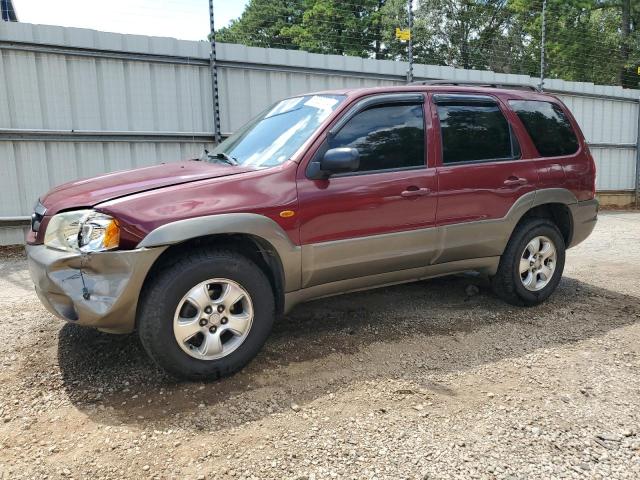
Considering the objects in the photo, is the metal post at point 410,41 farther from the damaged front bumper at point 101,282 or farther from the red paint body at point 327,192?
the damaged front bumper at point 101,282

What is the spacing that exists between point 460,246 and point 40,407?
311cm

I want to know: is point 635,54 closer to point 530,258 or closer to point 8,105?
point 530,258

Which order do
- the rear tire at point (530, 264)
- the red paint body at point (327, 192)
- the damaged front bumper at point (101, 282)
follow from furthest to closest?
1. the rear tire at point (530, 264)
2. the red paint body at point (327, 192)
3. the damaged front bumper at point (101, 282)

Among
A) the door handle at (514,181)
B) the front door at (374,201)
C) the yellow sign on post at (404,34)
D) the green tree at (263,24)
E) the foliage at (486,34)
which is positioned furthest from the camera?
the green tree at (263,24)

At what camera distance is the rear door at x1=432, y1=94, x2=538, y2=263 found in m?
4.16

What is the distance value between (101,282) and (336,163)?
1.58 meters

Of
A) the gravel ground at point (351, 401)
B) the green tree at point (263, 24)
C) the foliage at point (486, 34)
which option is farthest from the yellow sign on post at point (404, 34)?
the green tree at point (263, 24)

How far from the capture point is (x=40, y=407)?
3.01 metres

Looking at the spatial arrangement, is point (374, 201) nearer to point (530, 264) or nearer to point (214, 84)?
point (530, 264)

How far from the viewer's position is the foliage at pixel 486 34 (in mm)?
16922

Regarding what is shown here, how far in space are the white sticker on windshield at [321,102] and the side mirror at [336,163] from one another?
1.69 ft

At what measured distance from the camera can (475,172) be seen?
14.0 feet

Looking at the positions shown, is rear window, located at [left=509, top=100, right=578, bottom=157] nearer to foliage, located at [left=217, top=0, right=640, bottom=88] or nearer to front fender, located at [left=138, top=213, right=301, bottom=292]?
front fender, located at [left=138, top=213, right=301, bottom=292]

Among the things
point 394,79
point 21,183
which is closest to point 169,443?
point 21,183
